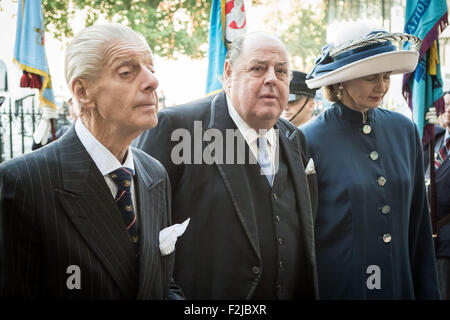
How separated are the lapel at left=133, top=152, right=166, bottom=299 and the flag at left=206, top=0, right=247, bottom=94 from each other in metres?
2.55

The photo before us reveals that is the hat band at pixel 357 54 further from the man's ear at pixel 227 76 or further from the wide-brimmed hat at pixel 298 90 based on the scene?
the wide-brimmed hat at pixel 298 90

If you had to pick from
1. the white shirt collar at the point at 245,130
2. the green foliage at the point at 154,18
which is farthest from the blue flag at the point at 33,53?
the green foliage at the point at 154,18

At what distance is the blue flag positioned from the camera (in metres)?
4.38

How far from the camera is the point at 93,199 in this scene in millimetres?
1647

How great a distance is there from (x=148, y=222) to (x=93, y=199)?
0.26 meters

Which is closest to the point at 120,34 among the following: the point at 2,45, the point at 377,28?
the point at 377,28

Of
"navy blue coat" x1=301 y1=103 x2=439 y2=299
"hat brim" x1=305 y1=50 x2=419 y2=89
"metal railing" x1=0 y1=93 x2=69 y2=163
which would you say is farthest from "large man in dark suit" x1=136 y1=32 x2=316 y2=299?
"metal railing" x1=0 y1=93 x2=69 y2=163

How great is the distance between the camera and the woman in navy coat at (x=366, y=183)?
106 inches

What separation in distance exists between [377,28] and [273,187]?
1.38 metres

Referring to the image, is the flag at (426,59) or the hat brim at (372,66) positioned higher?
the flag at (426,59)

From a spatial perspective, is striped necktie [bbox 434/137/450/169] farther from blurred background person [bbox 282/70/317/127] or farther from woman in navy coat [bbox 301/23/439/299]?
woman in navy coat [bbox 301/23/439/299]

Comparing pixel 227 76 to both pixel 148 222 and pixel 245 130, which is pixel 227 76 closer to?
pixel 245 130

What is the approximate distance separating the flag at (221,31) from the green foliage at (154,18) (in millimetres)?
8386

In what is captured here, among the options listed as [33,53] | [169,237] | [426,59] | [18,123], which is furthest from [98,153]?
[18,123]
